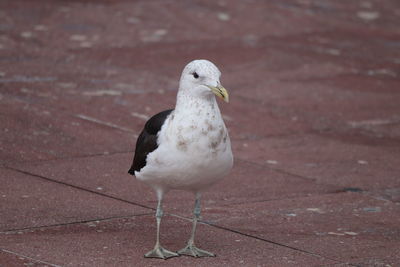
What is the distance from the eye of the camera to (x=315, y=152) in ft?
30.1

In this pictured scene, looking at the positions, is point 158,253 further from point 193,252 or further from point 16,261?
point 16,261

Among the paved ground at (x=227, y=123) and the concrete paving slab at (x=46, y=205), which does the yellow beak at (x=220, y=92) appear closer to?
the paved ground at (x=227, y=123)

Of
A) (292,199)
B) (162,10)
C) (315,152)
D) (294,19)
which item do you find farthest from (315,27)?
(292,199)

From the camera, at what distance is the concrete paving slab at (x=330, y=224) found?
651 cm

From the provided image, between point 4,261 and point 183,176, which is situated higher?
point 183,176

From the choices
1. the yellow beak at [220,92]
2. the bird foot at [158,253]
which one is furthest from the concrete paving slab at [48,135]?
the yellow beak at [220,92]

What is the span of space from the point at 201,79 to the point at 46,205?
193 cm

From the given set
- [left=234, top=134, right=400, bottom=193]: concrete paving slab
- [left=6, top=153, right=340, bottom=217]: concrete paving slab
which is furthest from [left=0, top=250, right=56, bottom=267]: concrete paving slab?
[left=234, top=134, right=400, bottom=193]: concrete paving slab

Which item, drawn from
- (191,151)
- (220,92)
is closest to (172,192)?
(191,151)

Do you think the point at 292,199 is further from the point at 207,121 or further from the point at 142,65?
the point at 142,65

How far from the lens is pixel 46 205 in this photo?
704cm

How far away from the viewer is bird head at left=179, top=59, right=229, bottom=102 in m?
5.81

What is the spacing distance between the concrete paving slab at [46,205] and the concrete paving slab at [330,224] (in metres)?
0.89

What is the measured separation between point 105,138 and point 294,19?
6748mm
